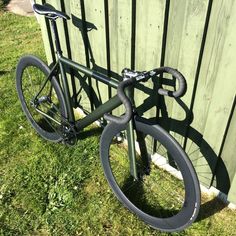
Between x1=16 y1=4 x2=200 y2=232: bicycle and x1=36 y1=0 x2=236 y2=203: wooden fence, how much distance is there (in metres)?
0.29

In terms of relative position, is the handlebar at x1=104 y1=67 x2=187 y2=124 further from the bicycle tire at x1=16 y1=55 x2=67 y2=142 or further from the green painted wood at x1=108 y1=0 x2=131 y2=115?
the bicycle tire at x1=16 y1=55 x2=67 y2=142

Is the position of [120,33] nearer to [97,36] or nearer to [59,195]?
[97,36]

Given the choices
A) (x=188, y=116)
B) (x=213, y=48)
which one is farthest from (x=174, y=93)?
(x=188, y=116)

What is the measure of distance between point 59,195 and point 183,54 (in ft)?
6.26

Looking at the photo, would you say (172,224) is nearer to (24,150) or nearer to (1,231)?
(1,231)

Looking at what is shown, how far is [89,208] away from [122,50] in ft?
5.24

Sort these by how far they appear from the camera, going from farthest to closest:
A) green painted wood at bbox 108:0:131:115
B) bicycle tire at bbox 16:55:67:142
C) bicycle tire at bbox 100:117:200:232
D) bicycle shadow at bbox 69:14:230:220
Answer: bicycle tire at bbox 16:55:67:142 < bicycle shadow at bbox 69:14:230:220 < green painted wood at bbox 108:0:131:115 < bicycle tire at bbox 100:117:200:232

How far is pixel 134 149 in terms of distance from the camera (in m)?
2.85

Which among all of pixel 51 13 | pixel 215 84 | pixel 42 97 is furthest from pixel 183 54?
pixel 42 97

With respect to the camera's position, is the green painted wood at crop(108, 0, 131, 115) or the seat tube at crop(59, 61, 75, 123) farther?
the seat tube at crop(59, 61, 75, 123)

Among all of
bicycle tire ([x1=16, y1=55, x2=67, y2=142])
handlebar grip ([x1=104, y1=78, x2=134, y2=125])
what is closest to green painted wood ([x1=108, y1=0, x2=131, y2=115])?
bicycle tire ([x1=16, y1=55, x2=67, y2=142])

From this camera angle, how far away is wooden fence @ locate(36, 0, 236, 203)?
95.7 inches

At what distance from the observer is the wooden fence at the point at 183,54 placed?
2430 mm

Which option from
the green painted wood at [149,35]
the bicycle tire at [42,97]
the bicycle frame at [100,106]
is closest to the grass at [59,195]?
the bicycle tire at [42,97]
